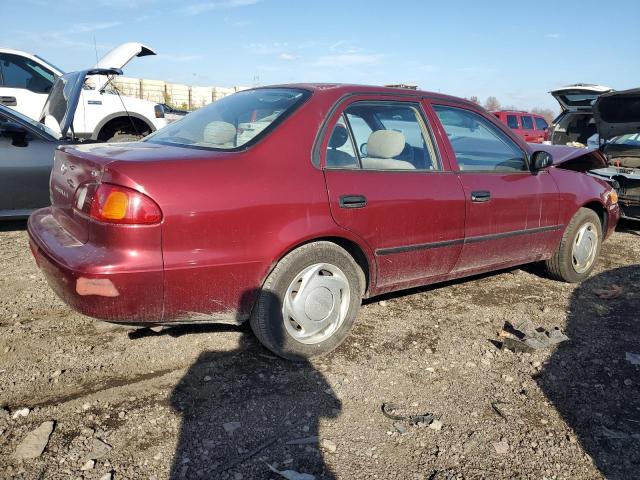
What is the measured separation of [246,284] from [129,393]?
768mm

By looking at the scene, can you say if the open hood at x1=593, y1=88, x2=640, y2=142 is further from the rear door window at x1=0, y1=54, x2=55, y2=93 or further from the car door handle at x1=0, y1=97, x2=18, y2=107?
the car door handle at x1=0, y1=97, x2=18, y2=107

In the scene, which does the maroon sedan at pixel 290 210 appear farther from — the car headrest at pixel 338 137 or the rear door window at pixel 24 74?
the rear door window at pixel 24 74

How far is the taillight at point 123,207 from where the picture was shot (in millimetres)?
2385

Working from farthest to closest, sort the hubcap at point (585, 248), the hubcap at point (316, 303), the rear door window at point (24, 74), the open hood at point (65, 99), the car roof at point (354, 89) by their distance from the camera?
the rear door window at point (24, 74) < the open hood at point (65, 99) < the hubcap at point (585, 248) < the car roof at point (354, 89) < the hubcap at point (316, 303)

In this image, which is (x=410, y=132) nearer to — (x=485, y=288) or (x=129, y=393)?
(x=485, y=288)

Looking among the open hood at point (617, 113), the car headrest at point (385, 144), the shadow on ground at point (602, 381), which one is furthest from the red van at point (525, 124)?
the car headrest at point (385, 144)

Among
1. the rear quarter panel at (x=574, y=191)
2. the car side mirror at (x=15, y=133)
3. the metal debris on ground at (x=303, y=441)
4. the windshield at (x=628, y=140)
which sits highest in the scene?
the windshield at (x=628, y=140)

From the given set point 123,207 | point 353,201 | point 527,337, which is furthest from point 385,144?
point 123,207

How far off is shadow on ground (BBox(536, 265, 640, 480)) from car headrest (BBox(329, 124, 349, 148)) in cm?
172

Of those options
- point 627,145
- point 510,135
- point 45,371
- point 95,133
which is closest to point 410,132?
point 510,135

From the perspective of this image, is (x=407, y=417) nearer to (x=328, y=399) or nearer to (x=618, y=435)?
(x=328, y=399)

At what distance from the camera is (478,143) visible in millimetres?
3869

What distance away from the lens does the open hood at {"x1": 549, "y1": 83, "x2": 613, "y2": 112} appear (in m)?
9.72

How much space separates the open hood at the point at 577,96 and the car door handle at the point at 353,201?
8507 mm
